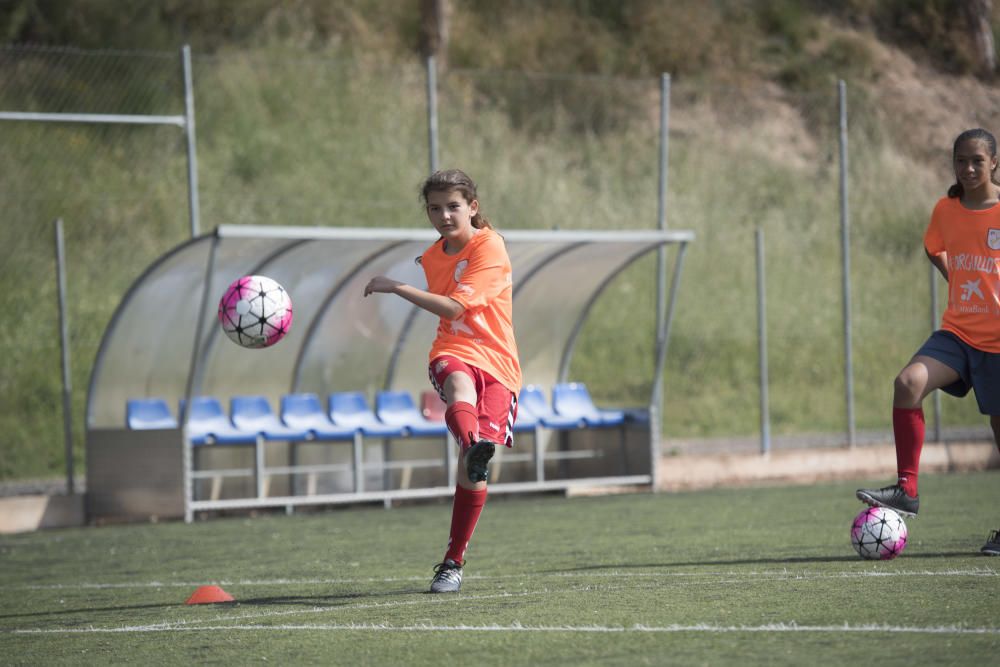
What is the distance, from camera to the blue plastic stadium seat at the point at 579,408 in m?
14.4

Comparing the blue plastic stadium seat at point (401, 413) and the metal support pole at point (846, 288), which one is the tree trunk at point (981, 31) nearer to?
the metal support pole at point (846, 288)

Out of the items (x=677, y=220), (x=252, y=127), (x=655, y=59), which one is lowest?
(x=677, y=220)

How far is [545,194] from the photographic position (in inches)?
840

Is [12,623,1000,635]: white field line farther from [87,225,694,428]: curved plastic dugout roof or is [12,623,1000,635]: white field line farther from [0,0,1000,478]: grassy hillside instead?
[0,0,1000,478]: grassy hillside

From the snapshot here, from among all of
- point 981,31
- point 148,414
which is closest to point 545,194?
point 981,31

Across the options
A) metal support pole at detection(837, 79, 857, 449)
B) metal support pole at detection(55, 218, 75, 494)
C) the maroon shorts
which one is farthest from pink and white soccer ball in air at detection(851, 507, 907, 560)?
metal support pole at detection(837, 79, 857, 449)

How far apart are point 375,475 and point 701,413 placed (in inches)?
223

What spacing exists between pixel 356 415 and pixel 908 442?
7.43m

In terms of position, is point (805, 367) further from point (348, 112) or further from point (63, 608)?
point (63, 608)

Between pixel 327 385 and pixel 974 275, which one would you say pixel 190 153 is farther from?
pixel 974 275

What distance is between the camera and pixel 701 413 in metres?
18.3

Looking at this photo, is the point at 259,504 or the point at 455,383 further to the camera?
the point at 259,504

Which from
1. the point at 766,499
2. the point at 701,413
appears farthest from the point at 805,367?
the point at 766,499

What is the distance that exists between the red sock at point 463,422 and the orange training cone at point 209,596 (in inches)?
55.6
